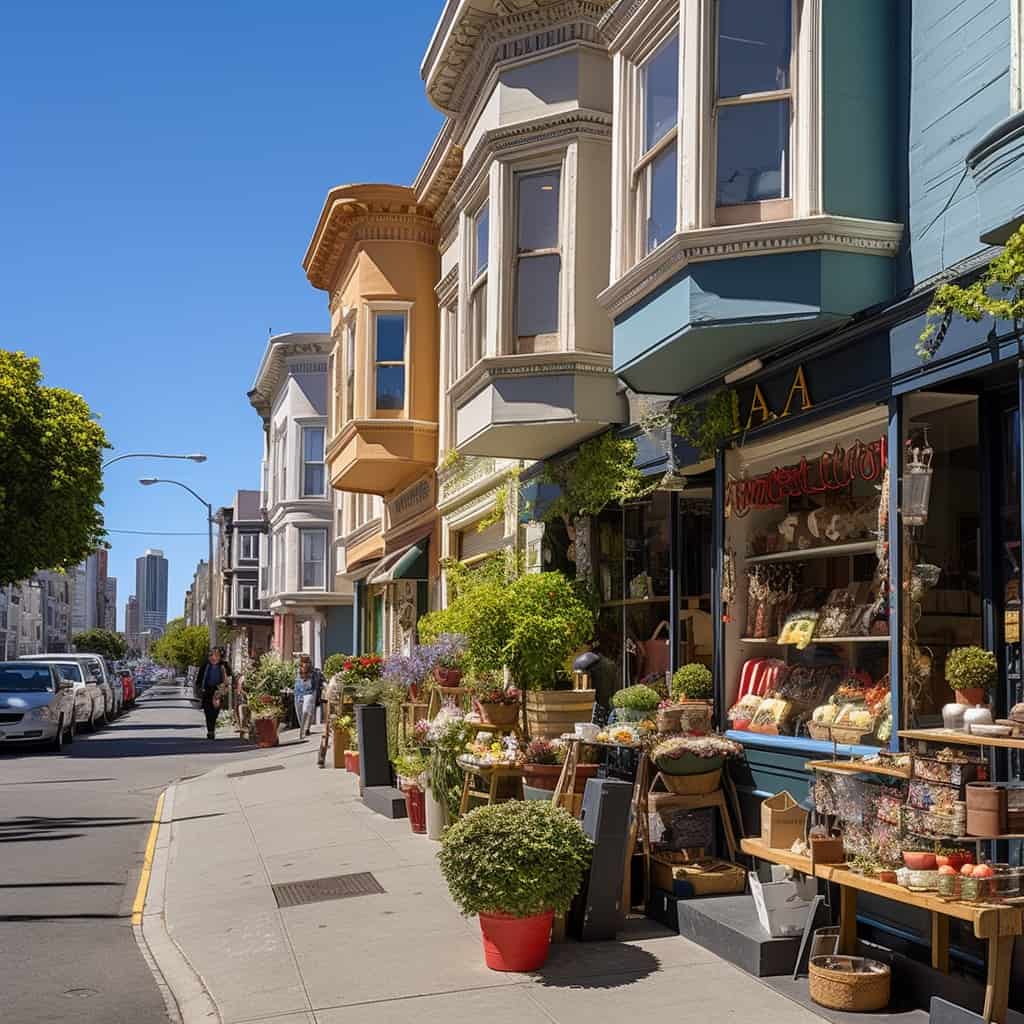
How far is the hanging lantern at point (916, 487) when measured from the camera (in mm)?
7207

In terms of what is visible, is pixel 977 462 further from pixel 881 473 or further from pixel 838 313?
pixel 838 313

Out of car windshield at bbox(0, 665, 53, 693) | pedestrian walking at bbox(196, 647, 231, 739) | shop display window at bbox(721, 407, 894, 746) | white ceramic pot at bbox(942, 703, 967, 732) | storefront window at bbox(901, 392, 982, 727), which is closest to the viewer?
white ceramic pot at bbox(942, 703, 967, 732)

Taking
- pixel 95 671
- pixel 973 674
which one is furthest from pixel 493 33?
pixel 95 671

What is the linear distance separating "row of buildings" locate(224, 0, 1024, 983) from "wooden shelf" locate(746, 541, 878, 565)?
0.09ft

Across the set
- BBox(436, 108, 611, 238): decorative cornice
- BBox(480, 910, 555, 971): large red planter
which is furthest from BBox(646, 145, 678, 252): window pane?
BBox(480, 910, 555, 971): large red planter

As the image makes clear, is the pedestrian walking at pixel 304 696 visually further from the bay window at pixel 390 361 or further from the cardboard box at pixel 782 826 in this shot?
the cardboard box at pixel 782 826

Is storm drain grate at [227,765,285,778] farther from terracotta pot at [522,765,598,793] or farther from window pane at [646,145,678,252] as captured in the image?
window pane at [646,145,678,252]

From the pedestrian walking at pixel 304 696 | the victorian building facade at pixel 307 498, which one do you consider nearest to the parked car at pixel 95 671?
the victorian building facade at pixel 307 498

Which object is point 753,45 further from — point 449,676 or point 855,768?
point 449,676

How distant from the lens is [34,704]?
23.5 m

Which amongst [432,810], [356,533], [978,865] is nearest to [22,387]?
[356,533]

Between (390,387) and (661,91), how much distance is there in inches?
405

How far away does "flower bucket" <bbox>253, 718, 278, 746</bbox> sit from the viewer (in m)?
24.4

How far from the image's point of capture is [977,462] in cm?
731
